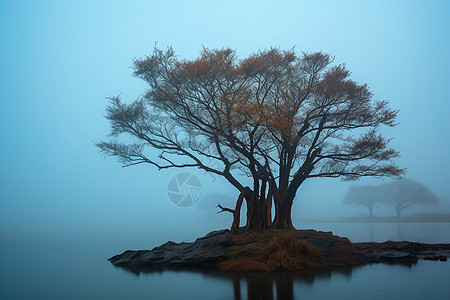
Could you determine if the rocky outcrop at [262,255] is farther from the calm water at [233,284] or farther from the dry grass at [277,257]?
the calm water at [233,284]

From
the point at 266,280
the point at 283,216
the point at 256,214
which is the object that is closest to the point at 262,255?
the point at 266,280

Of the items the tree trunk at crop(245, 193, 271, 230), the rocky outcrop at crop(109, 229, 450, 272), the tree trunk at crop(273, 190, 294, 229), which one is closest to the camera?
the rocky outcrop at crop(109, 229, 450, 272)

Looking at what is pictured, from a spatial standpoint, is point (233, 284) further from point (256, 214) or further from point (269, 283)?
point (256, 214)

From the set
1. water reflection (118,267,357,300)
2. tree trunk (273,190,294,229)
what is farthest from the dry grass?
tree trunk (273,190,294,229)

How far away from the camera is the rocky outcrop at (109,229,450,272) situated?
9.80 metres

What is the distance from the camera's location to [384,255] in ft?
38.9

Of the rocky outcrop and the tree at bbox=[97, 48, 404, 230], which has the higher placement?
the tree at bbox=[97, 48, 404, 230]

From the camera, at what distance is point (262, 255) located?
397 inches

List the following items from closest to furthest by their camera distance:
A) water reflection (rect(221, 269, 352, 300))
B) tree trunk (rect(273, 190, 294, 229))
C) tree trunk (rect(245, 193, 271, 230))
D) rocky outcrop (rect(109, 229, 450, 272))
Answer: water reflection (rect(221, 269, 352, 300))
rocky outcrop (rect(109, 229, 450, 272))
tree trunk (rect(245, 193, 271, 230))
tree trunk (rect(273, 190, 294, 229))

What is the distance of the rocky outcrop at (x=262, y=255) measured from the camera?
32.2ft

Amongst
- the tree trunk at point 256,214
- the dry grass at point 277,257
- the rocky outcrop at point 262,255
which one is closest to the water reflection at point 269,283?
the dry grass at point 277,257

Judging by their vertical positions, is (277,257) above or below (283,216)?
below

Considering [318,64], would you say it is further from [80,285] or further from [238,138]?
[80,285]

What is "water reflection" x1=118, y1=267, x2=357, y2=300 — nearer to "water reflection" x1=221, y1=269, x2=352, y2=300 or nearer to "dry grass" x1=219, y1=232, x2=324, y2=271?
"water reflection" x1=221, y1=269, x2=352, y2=300
